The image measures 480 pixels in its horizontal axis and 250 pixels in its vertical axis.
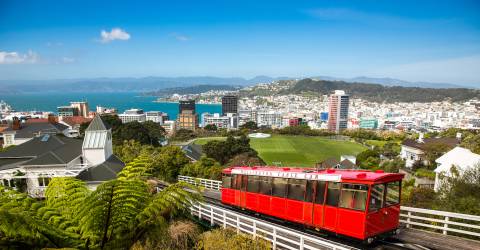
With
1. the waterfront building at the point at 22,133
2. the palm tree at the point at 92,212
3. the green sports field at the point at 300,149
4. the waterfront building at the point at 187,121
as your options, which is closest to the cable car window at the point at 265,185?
the palm tree at the point at 92,212

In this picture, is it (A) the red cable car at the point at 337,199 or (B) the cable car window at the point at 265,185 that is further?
(B) the cable car window at the point at 265,185

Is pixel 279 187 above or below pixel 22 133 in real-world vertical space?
above

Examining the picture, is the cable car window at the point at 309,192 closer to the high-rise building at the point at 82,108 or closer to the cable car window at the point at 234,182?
the cable car window at the point at 234,182

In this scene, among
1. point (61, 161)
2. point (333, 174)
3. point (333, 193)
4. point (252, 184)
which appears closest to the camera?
Result: point (333, 193)

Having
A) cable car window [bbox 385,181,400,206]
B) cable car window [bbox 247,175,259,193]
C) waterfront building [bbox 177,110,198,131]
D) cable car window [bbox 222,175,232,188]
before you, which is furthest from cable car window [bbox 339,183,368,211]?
waterfront building [bbox 177,110,198,131]

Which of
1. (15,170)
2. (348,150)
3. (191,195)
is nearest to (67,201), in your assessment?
(191,195)

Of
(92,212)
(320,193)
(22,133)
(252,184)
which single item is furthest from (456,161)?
(22,133)

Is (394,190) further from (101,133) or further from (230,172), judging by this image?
(101,133)

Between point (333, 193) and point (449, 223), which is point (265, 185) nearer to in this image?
point (333, 193)
